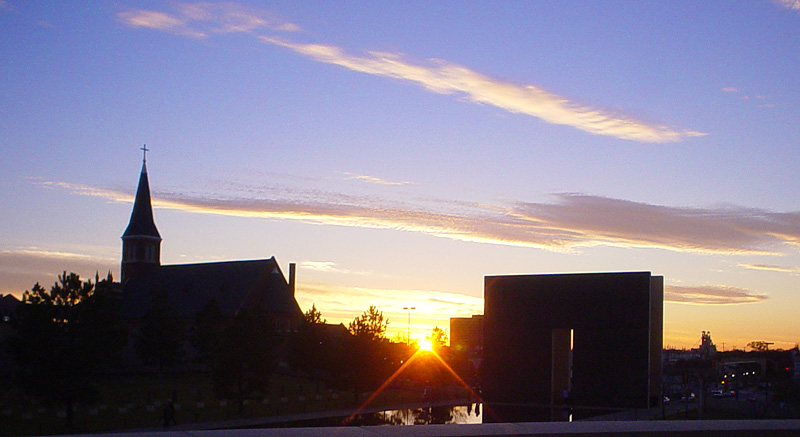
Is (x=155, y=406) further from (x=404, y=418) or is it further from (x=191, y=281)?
(x=191, y=281)

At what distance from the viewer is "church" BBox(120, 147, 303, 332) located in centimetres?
9869

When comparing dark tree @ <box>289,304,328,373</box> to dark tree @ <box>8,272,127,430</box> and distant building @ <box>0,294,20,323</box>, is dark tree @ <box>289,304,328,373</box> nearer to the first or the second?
dark tree @ <box>8,272,127,430</box>

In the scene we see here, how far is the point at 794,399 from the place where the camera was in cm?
5909

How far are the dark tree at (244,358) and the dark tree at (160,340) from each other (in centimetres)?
2263

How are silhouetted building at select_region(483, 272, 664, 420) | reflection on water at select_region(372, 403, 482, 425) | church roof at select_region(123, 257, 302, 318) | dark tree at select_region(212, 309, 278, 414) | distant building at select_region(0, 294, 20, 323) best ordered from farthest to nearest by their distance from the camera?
distant building at select_region(0, 294, 20, 323) → church roof at select_region(123, 257, 302, 318) → silhouetted building at select_region(483, 272, 664, 420) → dark tree at select_region(212, 309, 278, 414) → reflection on water at select_region(372, 403, 482, 425)

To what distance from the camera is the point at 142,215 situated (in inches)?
4343

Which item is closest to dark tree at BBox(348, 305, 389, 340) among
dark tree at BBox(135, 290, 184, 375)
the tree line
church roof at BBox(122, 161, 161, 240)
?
the tree line

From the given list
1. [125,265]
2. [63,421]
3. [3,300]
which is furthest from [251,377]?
[3,300]

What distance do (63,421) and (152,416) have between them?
500cm

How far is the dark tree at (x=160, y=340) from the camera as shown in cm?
7625

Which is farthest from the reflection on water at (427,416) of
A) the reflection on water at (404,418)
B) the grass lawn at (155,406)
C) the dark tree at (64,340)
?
the dark tree at (64,340)

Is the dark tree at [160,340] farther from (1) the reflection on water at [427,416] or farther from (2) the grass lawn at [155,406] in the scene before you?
(1) the reflection on water at [427,416]

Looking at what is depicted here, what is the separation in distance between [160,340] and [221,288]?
24.1 m

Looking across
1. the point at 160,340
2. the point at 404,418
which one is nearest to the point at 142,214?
the point at 160,340
